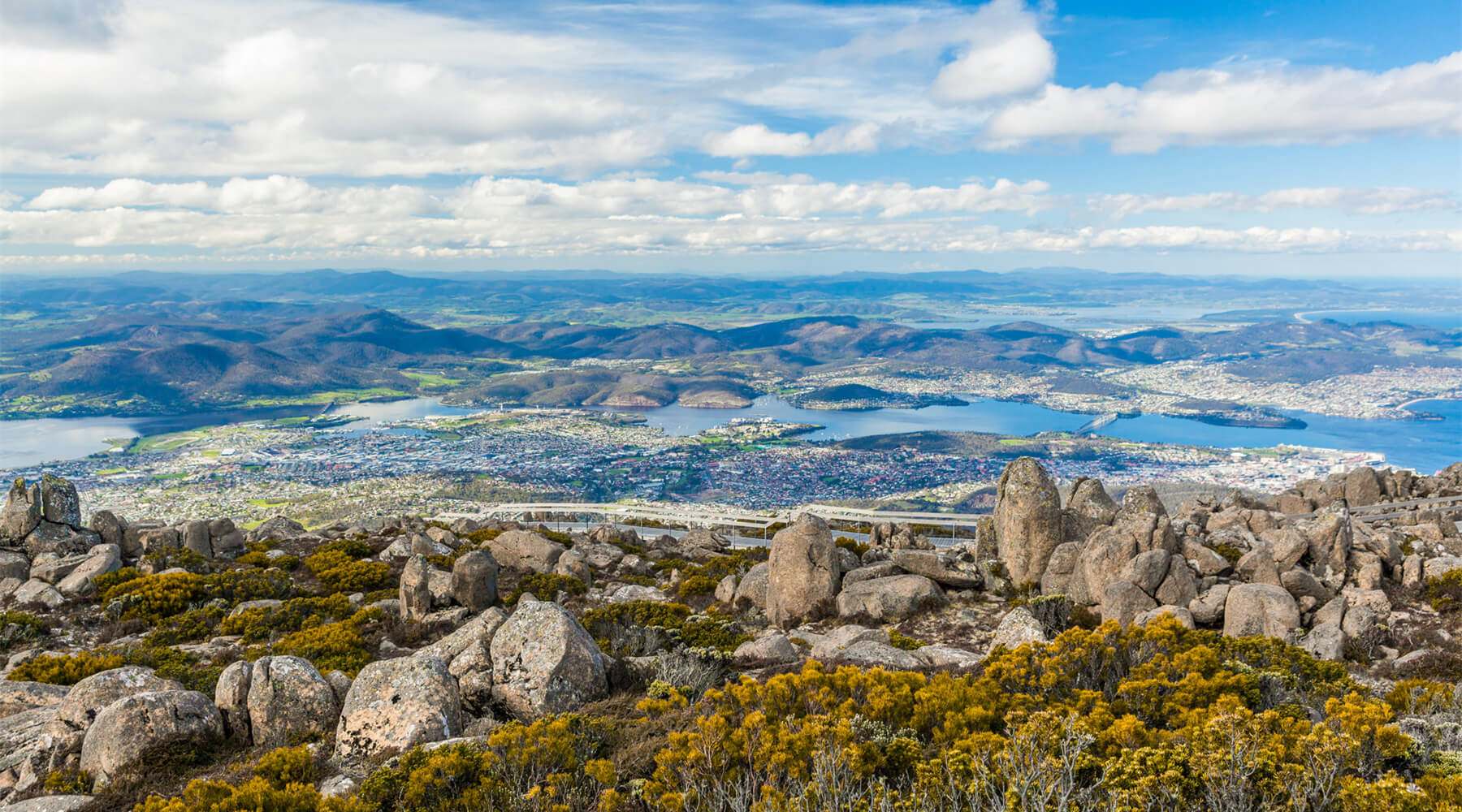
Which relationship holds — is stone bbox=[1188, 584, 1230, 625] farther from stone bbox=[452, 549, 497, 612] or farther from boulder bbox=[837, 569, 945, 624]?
stone bbox=[452, 549, 497, 612]

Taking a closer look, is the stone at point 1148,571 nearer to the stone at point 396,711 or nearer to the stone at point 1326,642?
the stone at point 1326,642

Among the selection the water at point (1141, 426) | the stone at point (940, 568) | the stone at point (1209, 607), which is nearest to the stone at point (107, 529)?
the stone at point (940, 568)

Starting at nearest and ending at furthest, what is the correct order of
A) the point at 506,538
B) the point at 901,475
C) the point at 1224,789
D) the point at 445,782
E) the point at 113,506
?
the point at 1224,789 → the point at 445,782 → the point at 506,538 → the point at 113,506 → the point at 901,475

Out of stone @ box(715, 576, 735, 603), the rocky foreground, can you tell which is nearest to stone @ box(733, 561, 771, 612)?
the rocky foreground

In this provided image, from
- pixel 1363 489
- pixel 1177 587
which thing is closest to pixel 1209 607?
pixel 1177 587

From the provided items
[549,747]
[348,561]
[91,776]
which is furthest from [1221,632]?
[348,561]

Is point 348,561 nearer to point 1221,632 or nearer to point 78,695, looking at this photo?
point 78,695

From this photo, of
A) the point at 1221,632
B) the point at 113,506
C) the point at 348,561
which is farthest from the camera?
the point at 113,506
